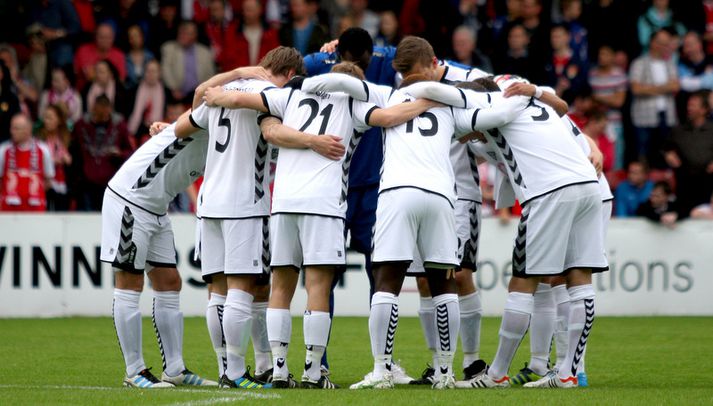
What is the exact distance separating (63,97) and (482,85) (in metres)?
10.9

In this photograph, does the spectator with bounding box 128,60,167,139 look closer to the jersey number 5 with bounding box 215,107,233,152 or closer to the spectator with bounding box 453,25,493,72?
the spectator with bounding box 453,25,493,72

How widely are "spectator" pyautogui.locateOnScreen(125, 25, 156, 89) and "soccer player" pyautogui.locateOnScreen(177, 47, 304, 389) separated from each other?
418 inches

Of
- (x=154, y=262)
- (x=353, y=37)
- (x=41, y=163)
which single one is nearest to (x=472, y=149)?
(x=353, y=37)

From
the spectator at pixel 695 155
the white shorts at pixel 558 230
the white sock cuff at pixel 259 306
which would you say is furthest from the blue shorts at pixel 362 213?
the spectator at pixel 695 155

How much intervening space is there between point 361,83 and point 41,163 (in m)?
9.16

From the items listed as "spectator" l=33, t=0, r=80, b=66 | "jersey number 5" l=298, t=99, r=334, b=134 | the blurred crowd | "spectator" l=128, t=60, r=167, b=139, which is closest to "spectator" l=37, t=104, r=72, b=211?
the blurred crowd

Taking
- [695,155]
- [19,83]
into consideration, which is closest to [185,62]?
[19,83]

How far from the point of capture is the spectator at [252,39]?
2044cm

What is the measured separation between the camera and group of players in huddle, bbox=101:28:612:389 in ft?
30.7

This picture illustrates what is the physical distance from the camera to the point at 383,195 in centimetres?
937

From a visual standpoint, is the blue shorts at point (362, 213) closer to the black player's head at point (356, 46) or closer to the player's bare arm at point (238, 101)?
the black player's head at point (356, 46)

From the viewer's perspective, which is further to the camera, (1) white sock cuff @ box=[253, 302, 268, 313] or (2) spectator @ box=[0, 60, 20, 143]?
(2) spectator @ box=[0, 60, 20, 143]

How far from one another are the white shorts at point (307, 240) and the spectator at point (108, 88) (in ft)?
34.2

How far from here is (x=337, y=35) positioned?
2056 cm
